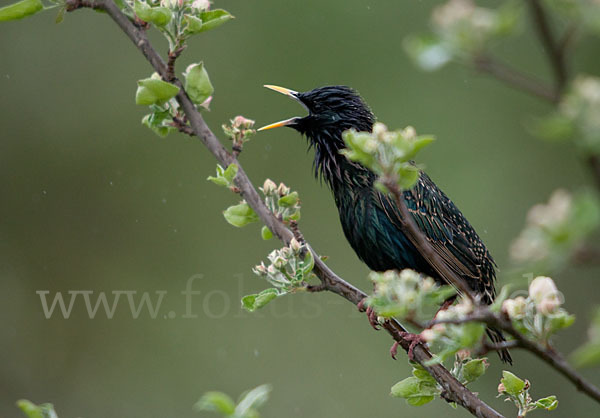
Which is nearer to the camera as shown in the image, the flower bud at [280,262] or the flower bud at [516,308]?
the flower bud at [516,308]

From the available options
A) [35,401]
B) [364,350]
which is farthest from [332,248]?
[35,401]

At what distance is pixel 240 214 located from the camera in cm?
235

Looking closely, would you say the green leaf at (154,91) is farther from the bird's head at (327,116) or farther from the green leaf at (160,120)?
the bird's head at (327,116)

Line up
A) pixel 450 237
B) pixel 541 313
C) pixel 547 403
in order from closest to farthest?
pixel 541 313
pixel 547 403
pixel 450 237

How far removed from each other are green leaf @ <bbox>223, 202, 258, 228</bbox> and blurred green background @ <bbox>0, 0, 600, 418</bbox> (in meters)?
4.77

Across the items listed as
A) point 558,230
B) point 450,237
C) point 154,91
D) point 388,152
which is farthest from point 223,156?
point 450,237

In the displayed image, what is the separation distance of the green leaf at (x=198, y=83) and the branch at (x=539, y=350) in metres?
1.19

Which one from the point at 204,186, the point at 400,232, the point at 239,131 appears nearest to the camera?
the point at 239,131

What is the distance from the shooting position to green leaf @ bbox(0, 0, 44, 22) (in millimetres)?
1888

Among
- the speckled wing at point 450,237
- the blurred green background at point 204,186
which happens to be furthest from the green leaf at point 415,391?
the blurred green background at point 204,186

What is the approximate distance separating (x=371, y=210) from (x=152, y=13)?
6.01 ft

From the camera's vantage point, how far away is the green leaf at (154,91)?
2076 mm

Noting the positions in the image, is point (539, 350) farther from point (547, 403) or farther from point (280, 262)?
point (280, 262)

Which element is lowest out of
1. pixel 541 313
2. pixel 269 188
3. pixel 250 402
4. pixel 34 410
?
pixel 34 410
